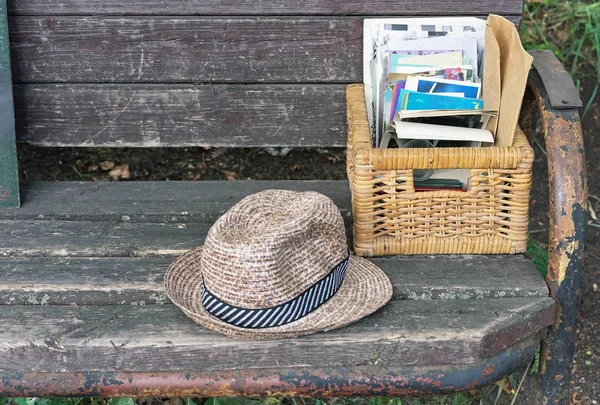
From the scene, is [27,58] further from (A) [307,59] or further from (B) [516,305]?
(B) [516,305]

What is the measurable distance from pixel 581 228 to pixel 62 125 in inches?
65.3

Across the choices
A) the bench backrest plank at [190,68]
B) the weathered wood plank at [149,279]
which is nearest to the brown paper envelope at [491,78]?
the bench backrest plank at [190,68]

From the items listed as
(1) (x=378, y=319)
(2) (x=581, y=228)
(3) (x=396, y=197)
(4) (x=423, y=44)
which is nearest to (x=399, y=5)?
(4) (x=423, y=44)

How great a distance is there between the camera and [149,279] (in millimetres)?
1950

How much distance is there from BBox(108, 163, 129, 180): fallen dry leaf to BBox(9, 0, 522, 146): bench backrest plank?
71 cm

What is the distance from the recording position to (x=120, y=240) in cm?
213

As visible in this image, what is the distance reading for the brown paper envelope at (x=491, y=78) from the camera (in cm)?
209

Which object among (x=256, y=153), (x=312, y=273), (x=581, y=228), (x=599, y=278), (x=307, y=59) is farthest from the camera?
(x=256, y=153)

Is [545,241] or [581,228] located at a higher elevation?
[581,228]

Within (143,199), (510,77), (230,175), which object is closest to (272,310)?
(143,199)

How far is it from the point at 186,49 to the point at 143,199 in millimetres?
508

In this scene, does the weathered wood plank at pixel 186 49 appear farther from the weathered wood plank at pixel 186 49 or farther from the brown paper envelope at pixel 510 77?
the brown paper envelope at pixel 510 77

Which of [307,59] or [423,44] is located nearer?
[423,44]

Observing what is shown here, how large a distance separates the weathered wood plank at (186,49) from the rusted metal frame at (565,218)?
76 centimetres
